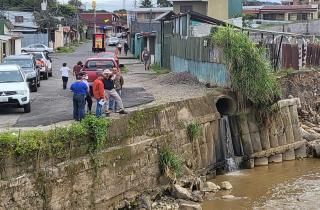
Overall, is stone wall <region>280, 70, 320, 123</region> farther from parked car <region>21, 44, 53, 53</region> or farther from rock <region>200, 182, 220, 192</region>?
parked car <region>21, 44, 53, 53</region>

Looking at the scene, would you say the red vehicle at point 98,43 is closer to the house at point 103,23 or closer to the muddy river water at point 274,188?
→ the muddy river water at point 274,188

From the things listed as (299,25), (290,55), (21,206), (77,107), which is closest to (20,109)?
(77,107)

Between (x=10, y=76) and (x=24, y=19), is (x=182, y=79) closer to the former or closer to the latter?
(x=10, y=76)

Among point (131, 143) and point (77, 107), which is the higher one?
point (77, 107)

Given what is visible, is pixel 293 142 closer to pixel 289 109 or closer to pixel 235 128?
pixel 289 109

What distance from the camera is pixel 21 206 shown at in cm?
1312

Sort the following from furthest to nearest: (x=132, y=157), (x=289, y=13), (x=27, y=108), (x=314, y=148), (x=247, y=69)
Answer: (x=289, y=13) → (x=314, y=148) → (x=247, y=69) → (x=27, y=108) → (x=132, y=157)

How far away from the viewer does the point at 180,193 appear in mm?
17422

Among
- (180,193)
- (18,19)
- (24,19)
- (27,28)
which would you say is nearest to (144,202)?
(180,193)

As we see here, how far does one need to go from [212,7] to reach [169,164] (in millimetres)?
32637

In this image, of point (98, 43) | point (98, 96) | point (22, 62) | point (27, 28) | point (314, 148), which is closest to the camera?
point (98, 96)

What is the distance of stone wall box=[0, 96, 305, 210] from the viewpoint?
529 inches

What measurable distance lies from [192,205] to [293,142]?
9.24m

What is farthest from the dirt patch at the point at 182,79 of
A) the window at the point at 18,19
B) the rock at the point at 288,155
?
the window at the point at 18,19
